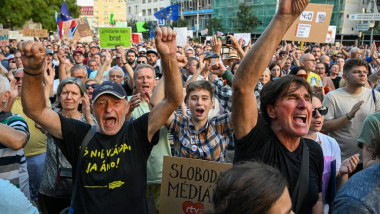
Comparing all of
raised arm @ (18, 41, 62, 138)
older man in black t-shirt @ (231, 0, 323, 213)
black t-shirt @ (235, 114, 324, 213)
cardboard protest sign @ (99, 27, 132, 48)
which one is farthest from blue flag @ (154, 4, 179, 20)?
black t-shirt @ (235, 114, 324, 213)

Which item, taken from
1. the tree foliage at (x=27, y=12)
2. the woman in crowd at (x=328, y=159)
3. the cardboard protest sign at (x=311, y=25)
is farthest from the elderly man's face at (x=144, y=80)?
the tree foliage at (x=27, y=12)

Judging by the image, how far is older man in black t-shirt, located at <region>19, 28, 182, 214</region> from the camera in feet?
6.93

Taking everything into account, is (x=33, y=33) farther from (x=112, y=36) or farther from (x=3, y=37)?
(x=112, y=36)

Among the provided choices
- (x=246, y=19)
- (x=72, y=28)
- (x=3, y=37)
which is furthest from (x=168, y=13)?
(x=246, y=19)

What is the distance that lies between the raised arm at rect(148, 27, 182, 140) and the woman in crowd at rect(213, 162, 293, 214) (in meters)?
0.99

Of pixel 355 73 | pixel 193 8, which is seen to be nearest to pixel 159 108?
pixel 355 73

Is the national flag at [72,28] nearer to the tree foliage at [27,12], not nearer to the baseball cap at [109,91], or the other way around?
the baseball cap at [109,91]

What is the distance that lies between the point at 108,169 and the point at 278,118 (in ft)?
3.89

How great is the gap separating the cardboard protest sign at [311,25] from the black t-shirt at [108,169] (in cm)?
579

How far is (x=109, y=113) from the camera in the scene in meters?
2.37

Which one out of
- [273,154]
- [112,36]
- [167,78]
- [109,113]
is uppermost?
[112,36]

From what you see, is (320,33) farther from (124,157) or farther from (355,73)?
(124,157)

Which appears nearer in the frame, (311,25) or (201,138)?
(201,138)

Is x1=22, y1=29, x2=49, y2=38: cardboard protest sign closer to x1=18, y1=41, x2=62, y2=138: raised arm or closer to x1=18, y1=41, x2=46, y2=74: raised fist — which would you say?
x1=18, y1=41, x2=62, y2=138: raised arm
